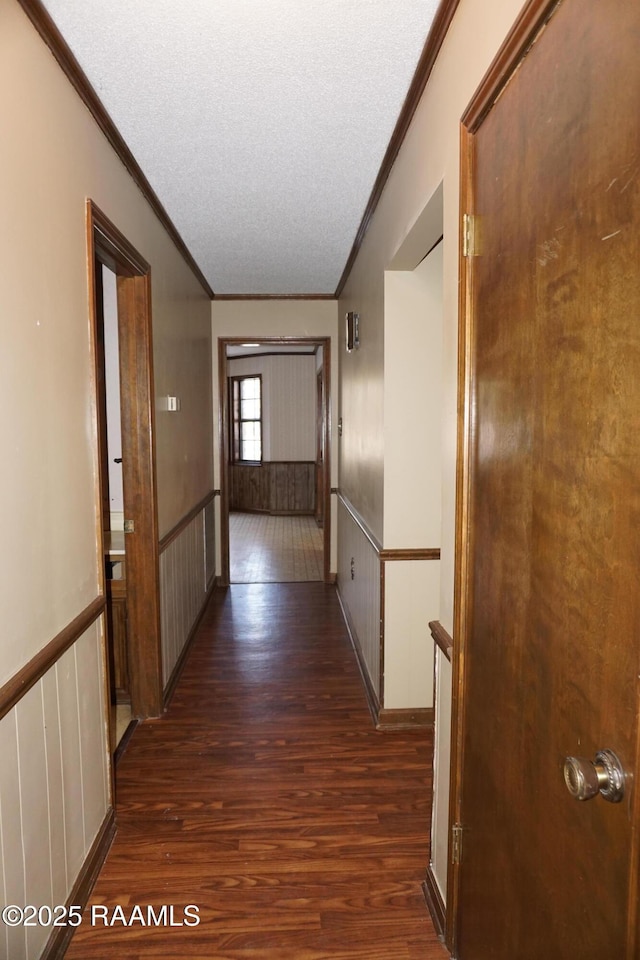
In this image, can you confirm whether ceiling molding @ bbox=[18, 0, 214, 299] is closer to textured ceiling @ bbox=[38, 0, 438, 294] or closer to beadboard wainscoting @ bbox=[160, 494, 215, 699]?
textured ceiling @ bbox=[38, 0, 438, 294]

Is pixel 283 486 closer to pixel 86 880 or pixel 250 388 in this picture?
pixel 250 388

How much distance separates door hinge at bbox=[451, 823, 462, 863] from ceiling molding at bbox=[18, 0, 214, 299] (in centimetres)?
230

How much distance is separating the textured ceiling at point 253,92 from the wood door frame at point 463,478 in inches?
18.4

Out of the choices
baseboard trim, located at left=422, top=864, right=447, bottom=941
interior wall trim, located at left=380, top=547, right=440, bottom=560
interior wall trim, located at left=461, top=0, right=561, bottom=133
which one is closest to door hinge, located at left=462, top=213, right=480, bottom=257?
interior wall trim, located at left=461, top=0, right=561, bottom=133

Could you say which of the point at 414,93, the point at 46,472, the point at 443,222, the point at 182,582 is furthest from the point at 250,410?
the point at 46,472

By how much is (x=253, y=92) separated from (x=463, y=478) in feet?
4.72

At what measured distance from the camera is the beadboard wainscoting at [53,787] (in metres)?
1.34

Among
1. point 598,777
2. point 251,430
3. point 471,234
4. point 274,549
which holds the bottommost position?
point 274,549

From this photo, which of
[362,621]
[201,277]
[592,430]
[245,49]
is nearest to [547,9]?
[592,430]

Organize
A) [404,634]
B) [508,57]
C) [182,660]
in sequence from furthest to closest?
[182,660]
[404,634]
[508,57]

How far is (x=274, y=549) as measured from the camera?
6652mm

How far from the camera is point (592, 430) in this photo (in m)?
0.87

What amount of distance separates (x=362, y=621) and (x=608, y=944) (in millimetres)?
2612

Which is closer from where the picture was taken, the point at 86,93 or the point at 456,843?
the point at 456,843
